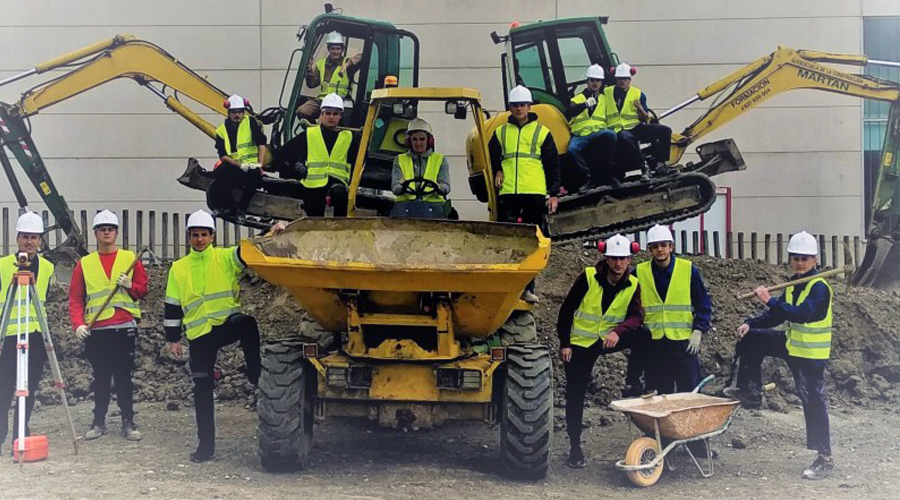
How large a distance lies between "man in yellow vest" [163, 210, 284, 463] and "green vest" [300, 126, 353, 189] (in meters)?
1.57

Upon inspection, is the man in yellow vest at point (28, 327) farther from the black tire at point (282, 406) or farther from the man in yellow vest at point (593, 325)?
the man in yellow vest at point (593, 325)

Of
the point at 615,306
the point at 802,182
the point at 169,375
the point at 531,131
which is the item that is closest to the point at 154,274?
the point at 169,375

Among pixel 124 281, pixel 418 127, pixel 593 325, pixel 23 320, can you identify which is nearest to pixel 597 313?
pixel 593 325

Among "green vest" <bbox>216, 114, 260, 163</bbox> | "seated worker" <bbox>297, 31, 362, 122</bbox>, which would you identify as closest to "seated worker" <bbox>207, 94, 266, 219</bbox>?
"green vest" <bbox>216, 114, 260, 163</bbox>

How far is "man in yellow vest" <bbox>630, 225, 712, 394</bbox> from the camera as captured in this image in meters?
6.79

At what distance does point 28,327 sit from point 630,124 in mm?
6238

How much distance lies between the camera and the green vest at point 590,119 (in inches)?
413

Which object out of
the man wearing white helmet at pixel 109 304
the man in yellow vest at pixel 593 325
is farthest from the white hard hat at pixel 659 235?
the man wearing white helmet at pixel 109 304

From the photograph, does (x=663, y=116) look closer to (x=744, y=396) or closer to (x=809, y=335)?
(x=744, y=396)

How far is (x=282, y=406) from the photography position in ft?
20.5

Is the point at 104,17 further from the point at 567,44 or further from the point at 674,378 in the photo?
the point at 674,378

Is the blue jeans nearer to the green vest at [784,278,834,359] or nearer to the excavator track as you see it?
the excavator track

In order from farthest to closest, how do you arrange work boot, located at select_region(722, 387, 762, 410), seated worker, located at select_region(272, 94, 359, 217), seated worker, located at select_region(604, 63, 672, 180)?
seated worker, located at select_region(604, 63, 672, 180) < seated worker, located at select_region(272, 94, 359, 217) < work boot, located at select_region(722, 387, 762, 410)

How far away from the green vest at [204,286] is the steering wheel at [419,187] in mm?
1263
